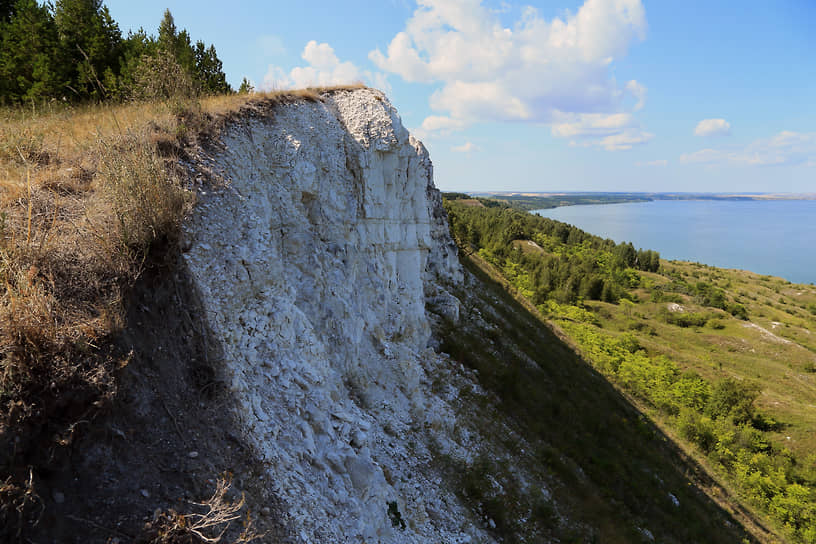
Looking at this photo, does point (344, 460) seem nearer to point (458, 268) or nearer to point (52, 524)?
point (52, 524)

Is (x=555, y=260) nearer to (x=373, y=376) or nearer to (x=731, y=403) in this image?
(x=731, y=403)

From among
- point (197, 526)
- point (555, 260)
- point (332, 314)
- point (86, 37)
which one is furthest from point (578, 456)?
point (555, 260)

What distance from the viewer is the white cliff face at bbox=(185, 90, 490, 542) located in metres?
6.14

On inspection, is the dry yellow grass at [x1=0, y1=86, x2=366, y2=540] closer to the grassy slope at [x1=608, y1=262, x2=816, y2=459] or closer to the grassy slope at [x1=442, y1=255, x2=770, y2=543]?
the grassy slope at [x1=442, y1=255, x2=770, y2=543]

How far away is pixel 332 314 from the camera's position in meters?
9.71

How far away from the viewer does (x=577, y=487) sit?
44.2ft

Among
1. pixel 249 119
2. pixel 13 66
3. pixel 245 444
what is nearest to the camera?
pixel 245 444

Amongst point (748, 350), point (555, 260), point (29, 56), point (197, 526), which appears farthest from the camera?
point (555, 260)

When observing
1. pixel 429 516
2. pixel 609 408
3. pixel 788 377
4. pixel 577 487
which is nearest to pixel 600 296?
pixel 788 377

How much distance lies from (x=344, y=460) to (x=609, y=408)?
21.9m

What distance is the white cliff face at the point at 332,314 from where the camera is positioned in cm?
614

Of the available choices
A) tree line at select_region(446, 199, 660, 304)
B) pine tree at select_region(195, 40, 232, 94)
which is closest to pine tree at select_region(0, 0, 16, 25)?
pine tree at select_region(195, 40, 232, 94)

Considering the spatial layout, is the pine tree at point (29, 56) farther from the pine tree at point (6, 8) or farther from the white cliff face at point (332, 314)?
the white cliff face at point (332, 314)

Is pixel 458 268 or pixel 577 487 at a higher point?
pixel 458 268
